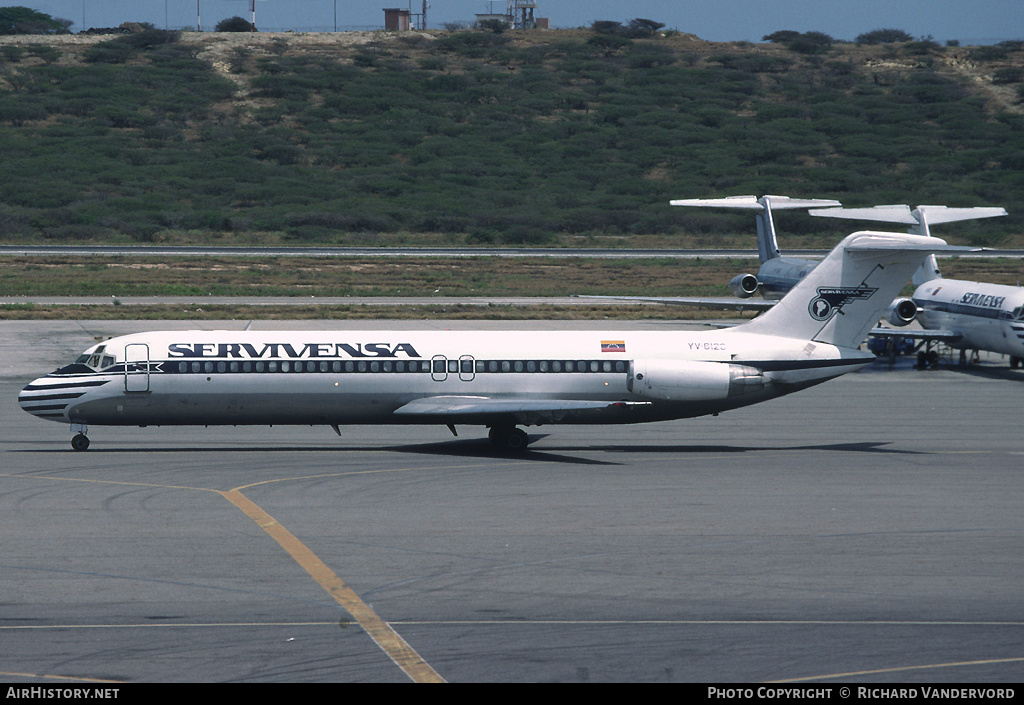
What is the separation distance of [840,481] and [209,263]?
62.6 metres

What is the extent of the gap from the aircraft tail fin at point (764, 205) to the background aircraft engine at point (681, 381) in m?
16.9

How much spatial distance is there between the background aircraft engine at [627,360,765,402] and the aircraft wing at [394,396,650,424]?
57 cm

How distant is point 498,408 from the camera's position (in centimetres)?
2491

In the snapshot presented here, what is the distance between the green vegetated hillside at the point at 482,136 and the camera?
10819 cm

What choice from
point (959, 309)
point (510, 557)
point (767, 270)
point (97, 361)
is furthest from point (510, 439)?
point (767, 270)

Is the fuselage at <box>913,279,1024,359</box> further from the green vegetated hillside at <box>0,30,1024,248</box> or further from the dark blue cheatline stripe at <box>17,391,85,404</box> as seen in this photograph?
the green vegetated hillside at <box>0,30,1024,248</box>

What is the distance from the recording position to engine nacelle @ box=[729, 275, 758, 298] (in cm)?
4847

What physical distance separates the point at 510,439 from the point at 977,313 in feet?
73.1

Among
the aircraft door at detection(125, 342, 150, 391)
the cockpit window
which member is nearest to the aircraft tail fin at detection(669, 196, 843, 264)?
the aircraft door at detection(125, 342, 150, 391)

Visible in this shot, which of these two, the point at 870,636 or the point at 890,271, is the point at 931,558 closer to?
the point at 870,636

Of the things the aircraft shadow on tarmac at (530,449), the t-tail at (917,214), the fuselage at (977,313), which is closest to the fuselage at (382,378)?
the aircraft shadow on tarmac at (530,449)

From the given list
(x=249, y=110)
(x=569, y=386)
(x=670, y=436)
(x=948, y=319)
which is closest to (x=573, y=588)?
(x=569, y=386)

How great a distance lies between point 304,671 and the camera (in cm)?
1185

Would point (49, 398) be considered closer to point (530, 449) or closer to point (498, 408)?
point (498, 408)
